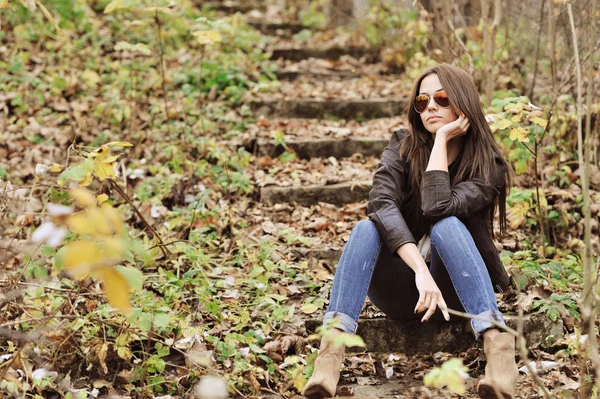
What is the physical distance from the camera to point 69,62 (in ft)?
21.1

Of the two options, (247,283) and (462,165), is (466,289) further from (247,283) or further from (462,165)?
Answer: (247,283)

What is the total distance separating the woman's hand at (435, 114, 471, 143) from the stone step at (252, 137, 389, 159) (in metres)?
2.41

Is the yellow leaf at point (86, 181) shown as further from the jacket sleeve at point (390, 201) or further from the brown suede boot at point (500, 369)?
the brown suede boot at point (500, 369)

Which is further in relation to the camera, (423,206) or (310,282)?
(310,282)

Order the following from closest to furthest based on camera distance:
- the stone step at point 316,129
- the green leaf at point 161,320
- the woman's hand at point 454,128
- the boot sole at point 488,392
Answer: the boot sole at point 488,392 → the green leaf at point 161,320 → the woman's hand at point 454,128 → the stone step at point 316,129

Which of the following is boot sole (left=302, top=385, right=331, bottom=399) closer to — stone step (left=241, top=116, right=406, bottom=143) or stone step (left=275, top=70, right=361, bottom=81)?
stone step (left=241, top=116, right=406, bottom=143)

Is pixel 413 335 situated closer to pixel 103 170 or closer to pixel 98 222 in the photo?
pixel 103 170

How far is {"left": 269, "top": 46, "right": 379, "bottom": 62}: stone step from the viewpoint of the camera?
298 inches

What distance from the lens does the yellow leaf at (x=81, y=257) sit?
1390 mm

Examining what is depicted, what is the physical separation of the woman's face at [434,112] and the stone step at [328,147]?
235cm

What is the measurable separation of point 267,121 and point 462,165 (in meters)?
3.06

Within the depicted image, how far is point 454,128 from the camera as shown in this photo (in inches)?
120

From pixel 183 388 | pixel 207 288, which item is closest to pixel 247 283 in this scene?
pixel 207 288

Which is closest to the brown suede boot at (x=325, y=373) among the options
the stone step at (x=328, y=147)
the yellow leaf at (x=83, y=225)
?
the yellow leaf at (x=83, y=225)
